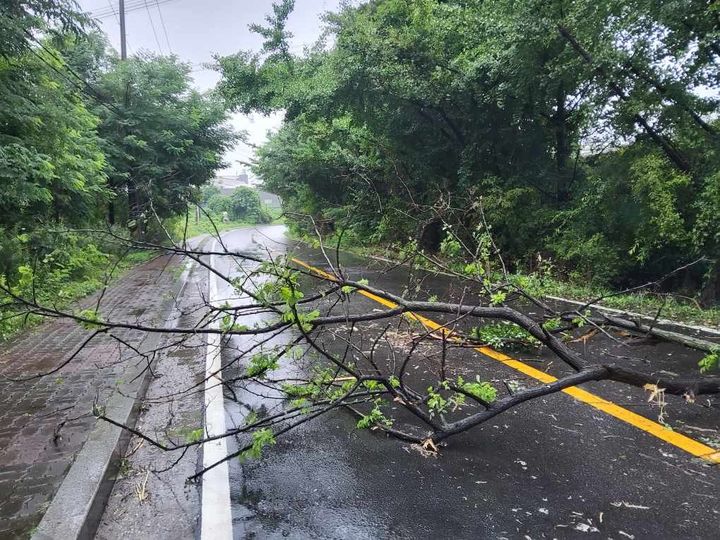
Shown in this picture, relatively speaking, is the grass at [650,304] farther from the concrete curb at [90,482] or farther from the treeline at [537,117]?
the concrete curb at [90,482]

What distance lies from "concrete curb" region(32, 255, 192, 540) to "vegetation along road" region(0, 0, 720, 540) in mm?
23

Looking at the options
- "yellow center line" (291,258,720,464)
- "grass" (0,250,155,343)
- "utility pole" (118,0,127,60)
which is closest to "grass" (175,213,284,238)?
"yellow center line" (291,258,720,464)

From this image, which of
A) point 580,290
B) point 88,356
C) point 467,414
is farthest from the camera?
point 580,290

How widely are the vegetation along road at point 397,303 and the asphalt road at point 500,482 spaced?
0.8 inches

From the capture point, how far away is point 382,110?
1466 centimetres

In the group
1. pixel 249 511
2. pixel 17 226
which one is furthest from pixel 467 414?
pixel 17 226

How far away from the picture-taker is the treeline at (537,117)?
845 centimetres

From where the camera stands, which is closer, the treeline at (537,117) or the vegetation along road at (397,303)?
the vegetation along road at (397,303)

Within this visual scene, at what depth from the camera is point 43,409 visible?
4305 millimetres

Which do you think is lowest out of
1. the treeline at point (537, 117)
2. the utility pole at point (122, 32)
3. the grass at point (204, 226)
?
the grass at point (204, 226)

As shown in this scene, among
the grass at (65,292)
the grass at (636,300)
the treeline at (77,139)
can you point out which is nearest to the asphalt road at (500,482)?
the grass at (636,300)

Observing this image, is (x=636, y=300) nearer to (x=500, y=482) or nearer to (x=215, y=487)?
(x=500, y=482)

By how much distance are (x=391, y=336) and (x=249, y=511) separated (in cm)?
388

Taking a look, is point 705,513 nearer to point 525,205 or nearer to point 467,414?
point 467,414
